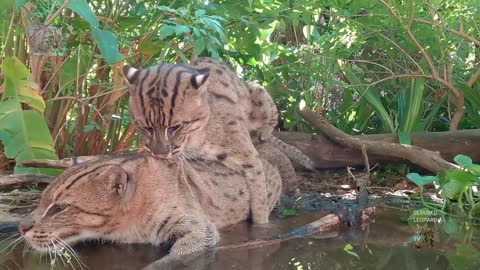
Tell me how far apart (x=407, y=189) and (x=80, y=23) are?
3.94m

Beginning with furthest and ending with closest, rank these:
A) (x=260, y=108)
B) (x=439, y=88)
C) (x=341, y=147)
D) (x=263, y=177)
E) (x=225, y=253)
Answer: (x=439, y=88), (x=341, y=147), (x=260, y=108), (x=263, y=177), (x=225, y=253)

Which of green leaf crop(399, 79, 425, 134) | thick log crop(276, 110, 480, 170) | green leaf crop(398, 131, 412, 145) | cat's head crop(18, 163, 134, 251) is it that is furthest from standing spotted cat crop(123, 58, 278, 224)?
green leaf crop(399, 79, 425, 134)

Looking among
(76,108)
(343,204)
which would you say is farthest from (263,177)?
(76,108)

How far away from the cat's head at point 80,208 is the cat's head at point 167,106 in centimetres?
46

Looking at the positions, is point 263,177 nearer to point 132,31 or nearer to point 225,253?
point 225,253

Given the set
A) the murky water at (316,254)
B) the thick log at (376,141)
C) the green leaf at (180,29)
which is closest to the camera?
the murky water at (316,254)

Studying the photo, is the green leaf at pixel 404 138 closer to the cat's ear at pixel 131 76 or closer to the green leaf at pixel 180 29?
the green leaf at pixel 180 29

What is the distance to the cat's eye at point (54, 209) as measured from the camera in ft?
15.7

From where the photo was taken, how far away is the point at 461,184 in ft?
19.7

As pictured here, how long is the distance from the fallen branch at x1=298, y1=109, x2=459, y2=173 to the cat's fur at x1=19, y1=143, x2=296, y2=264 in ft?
7.86

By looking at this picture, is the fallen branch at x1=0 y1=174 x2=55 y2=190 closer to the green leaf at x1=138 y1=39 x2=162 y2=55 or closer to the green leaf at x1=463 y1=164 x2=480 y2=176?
the green leaf at x1=138 y1=39 x2=162 y2=55

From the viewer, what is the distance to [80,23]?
6.39m

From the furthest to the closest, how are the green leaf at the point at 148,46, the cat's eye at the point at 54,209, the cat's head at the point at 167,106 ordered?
the green leaf at the point at 148,46
the cat's head at the point at 167,106
the cat's eye at the point at 54,209

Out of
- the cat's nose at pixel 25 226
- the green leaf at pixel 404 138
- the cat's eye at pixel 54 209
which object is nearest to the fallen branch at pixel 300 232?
the cat's eye at pixel 54 209
